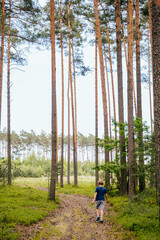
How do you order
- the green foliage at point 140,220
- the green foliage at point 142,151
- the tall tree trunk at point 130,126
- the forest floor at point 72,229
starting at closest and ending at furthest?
1. the green foliage at point 140,220
2. the forest floor at point 72,229
3. the green foliage at point 142,151
4. the tall tree trunk at point 130,126

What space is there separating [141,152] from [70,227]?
4.99 m

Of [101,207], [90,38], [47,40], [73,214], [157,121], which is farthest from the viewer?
[90,38]

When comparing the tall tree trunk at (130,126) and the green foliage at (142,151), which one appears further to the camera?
the tall tree trunk at (130,126)

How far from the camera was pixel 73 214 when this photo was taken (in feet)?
27.0

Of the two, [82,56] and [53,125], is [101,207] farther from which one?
[82,56]

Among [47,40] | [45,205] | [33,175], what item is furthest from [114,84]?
[33,175]

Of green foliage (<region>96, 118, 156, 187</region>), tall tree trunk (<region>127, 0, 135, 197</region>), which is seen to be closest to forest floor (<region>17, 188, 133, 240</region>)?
tall tree trunk (<region>127, 0, 135, 197</region>)

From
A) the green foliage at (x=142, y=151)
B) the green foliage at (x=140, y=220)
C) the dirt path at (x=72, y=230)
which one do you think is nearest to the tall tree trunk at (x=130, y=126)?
the green foliage at (x=142, y=151)

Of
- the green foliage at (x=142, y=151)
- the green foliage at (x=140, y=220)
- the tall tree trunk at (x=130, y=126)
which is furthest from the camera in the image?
the tall tree trunk at (x=130, y=126)

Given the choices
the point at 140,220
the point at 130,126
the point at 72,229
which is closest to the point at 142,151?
the point at 130,126

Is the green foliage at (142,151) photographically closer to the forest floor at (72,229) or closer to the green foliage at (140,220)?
the green foliage at (140,220)

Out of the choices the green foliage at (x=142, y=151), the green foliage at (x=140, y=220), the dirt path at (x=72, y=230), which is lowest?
the dirt path at (x=72, y=230)

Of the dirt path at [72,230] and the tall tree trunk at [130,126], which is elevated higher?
the tall tree trunk at [130,126]

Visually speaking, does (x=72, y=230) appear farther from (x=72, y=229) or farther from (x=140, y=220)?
(x=140, y=220)
